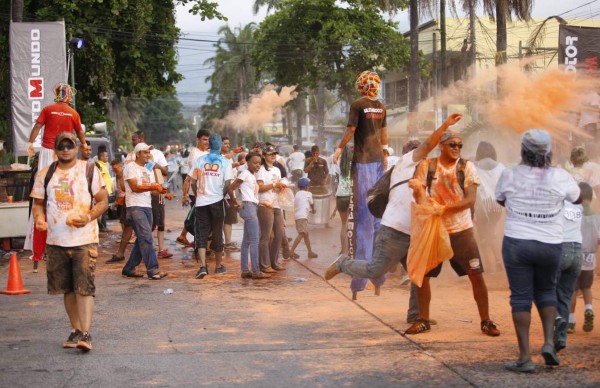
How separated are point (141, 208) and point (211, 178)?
3.42 feet

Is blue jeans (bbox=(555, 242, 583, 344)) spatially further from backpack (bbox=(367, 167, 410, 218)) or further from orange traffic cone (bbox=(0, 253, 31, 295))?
orange traffic cone (bbox=(0, 253, 31, 295))

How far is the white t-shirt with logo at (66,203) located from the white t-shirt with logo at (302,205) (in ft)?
24.1

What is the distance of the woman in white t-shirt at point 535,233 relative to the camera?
6.50m

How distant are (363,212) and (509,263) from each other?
2.60 metres

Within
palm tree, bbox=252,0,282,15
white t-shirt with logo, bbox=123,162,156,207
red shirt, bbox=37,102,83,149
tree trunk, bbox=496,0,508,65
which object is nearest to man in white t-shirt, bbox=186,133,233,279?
white t-shirt with logo, bbox=123,162,156,207

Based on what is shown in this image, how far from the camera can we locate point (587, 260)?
832 cm

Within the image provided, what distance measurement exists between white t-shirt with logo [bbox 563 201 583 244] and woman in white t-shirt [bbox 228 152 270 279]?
538 cm

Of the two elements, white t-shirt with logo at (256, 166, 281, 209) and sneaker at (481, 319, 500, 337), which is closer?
sneaker at (481, 319, 500, 337)

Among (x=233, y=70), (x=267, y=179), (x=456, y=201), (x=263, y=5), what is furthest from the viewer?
(x=233, y=70)

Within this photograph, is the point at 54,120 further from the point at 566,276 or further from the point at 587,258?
the point at 566,276

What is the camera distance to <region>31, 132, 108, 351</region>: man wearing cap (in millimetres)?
7379

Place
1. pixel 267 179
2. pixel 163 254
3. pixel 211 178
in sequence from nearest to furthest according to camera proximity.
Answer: pixel 211 178 → pixel 267 179 → pixel 163 254

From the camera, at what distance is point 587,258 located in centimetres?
834

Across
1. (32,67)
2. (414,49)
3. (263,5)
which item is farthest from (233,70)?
(32,67)
